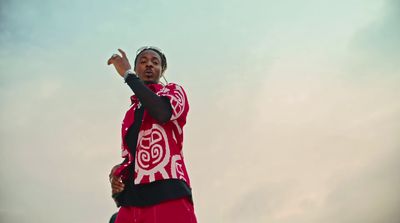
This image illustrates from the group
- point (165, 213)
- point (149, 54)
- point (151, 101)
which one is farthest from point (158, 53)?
point (165, 213)

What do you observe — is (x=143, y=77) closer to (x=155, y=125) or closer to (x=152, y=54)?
(x=152, y=54)

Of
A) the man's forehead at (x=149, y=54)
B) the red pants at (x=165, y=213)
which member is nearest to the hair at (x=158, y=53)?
the man's forehead at (x=149, y=54)

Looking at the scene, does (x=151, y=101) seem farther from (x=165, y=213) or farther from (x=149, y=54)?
(x=149, y=54)

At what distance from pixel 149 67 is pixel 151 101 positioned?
2.73 feet

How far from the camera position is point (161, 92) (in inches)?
120

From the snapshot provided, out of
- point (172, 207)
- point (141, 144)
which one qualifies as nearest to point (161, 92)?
point (141, 144)

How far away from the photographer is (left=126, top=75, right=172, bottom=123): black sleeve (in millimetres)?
2783

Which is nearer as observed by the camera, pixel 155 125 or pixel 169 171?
pixel 169 171

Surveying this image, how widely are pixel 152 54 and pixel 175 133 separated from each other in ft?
3.21

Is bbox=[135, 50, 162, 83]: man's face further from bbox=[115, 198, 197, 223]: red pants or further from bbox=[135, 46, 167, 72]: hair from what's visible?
bbox=[115, 198, 197, 223]: red pants

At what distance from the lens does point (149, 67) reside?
3.55 meters

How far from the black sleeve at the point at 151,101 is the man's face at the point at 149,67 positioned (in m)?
0.63

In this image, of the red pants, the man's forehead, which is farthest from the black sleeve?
the man's forehead

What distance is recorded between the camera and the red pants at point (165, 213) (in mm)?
2580
